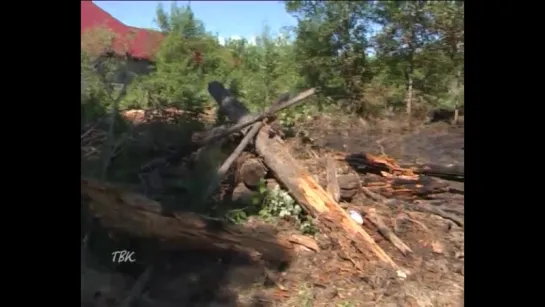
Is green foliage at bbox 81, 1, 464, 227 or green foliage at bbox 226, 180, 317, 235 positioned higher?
green foliage at bbox 81, 1, 464, 227

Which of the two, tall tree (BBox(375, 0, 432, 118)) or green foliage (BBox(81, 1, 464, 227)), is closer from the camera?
green foliage (BBox(81, 1, 464, 227))

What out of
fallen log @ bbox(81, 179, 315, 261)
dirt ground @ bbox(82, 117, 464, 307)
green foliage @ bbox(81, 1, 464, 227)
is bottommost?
dirt ground @ bbox(82, 117, 464, 307)

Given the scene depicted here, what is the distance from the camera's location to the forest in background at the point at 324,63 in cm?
291

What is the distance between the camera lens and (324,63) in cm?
301

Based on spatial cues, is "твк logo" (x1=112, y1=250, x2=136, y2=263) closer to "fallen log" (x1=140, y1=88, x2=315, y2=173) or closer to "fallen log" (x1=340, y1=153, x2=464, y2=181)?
"fallen log" (x1=140, y1=88, x2=315, y2=173)

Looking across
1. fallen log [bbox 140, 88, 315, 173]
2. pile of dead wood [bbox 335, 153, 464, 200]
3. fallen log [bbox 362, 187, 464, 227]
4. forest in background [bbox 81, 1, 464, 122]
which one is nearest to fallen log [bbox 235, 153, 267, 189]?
fallen log [bbox 140, 88, 315, 173]

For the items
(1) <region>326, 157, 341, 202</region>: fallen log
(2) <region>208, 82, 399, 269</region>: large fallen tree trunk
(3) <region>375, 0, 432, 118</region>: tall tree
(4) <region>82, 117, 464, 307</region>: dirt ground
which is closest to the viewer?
(4) <region>82, 117, 464, 307</region>: dirt ground

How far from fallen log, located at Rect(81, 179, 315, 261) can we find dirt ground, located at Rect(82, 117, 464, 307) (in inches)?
2.1

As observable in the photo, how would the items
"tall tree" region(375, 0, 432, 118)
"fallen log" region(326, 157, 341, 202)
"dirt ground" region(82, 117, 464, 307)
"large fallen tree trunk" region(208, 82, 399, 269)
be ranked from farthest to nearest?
"tall tree" region(375, 0, 432, 118) < "fallen log" region(326, 157, 341, 202) < "large fallen tree trunk" region(208, 82, 399, 269) < "dirt ground" region(82, 117, 464, 307)

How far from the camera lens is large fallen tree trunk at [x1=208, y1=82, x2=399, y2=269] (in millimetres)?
2838

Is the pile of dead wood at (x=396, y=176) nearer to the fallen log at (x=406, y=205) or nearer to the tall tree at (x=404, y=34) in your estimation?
the fallen log at (x=406, y=205)

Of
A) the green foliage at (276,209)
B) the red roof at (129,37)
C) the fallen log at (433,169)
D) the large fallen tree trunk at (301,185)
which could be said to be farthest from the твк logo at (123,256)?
the fallen log at (433,169)

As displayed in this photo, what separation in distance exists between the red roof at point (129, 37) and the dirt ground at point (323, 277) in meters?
0.89
